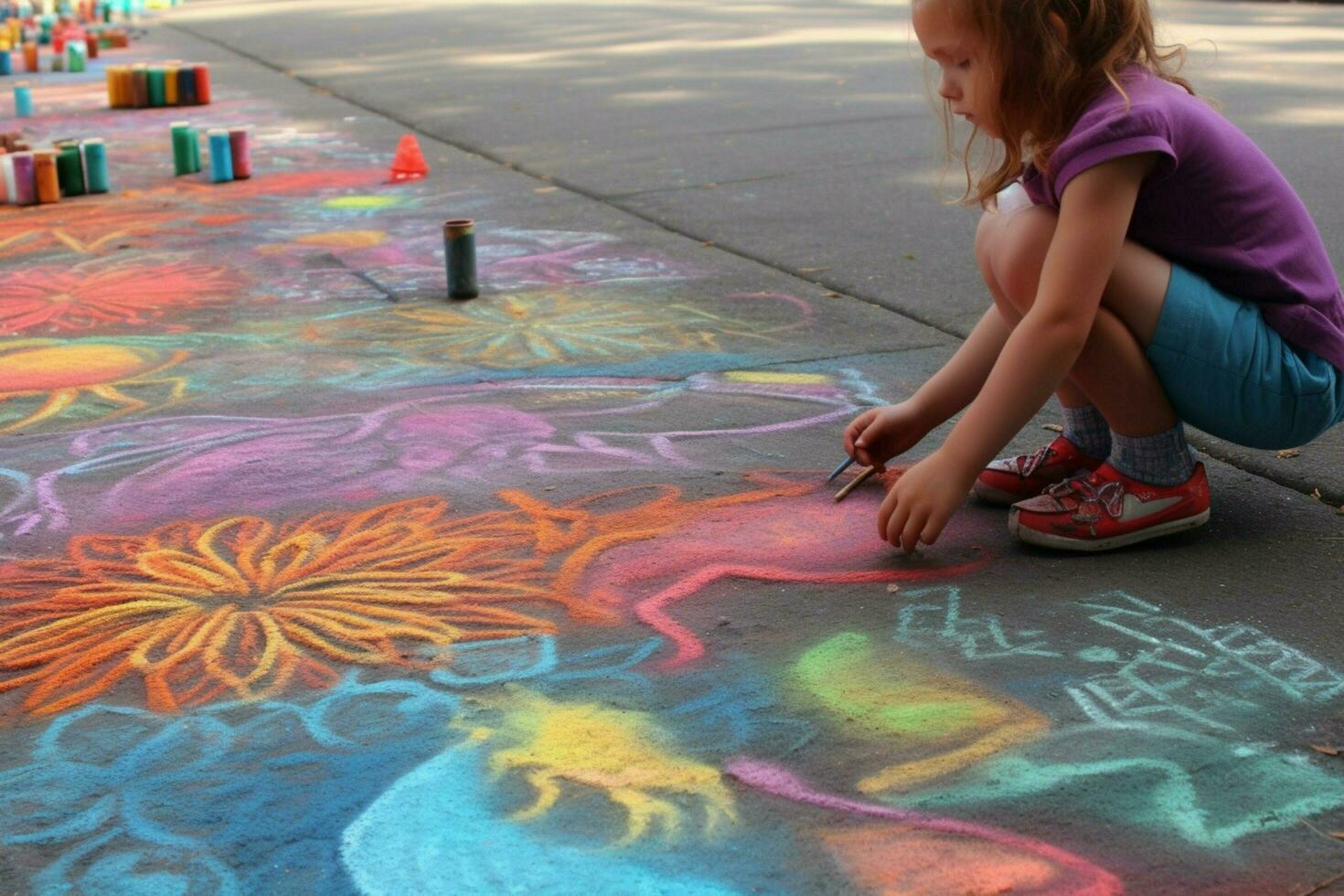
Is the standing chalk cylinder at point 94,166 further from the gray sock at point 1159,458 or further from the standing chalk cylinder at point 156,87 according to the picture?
the gray sock at point 1159,458

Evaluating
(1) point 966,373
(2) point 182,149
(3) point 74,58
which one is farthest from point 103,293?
(3) point 74,58

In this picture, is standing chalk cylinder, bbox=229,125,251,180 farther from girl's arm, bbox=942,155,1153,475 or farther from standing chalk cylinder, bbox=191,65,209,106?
girl's arm, bbox=942,155,1153,475

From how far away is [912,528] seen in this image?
204cm

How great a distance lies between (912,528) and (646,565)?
37 cm

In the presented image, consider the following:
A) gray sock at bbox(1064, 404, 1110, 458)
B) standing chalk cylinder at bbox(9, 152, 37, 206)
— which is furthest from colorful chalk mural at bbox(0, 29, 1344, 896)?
standing chalk cylinder at bbox(9, 152, 37, 206)

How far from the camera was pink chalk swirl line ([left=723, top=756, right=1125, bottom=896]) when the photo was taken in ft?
4.54

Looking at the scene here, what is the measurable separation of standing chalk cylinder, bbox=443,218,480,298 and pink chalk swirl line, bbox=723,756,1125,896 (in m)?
2.21

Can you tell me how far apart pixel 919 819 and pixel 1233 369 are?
35.2 inches

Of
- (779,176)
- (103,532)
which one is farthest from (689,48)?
(103,532)

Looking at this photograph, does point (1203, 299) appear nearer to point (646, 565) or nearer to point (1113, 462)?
point (1113, 462)

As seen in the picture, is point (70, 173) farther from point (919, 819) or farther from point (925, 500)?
point (919, 819)

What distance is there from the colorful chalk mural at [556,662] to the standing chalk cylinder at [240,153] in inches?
95.6

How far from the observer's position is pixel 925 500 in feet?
6.62

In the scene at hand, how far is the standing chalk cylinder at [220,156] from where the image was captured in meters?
5.42
